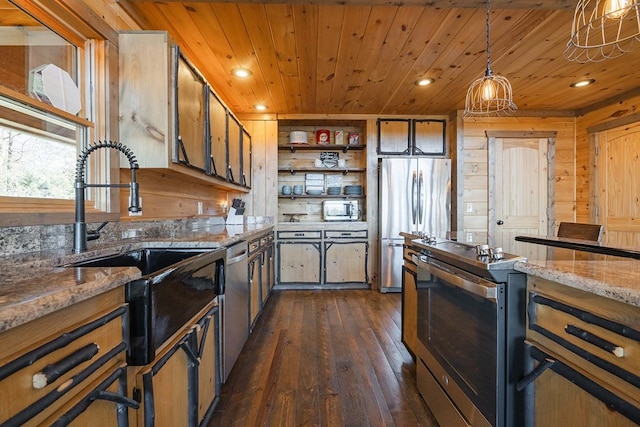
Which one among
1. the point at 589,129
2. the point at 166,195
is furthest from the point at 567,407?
the point at 589,129

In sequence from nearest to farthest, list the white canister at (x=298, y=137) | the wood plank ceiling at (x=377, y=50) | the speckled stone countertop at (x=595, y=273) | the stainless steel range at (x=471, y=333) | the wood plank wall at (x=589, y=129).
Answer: the speckled stone countertop at (x=595, y=273)
the stainless steel range at (x=471, y=333)
the wood plank ceiling at (x=377, y=50)
the wood plank wall at (x=589, y=129)
the white canister at (x=298, y=137)

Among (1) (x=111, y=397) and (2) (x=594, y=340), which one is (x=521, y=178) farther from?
(1) (x=111, y=397)

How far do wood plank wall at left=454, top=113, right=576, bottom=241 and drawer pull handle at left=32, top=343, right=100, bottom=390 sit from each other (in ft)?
14.1

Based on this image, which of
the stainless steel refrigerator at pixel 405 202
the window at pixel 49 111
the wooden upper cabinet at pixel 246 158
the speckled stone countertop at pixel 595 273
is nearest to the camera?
the speckled stone countertop at pixel 595 273

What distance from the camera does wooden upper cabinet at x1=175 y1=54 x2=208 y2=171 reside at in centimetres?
191

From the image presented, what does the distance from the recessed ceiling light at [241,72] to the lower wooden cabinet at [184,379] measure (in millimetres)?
2280

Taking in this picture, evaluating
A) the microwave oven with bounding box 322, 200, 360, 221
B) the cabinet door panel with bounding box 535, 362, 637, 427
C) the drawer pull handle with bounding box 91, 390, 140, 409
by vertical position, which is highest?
the microwave oven with bounding box 322, 200, 360, 221

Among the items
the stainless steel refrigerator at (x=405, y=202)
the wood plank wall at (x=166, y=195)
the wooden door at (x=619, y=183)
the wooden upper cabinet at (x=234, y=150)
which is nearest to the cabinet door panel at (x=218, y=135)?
the wooden upper cabinet at (x=234, y=150)

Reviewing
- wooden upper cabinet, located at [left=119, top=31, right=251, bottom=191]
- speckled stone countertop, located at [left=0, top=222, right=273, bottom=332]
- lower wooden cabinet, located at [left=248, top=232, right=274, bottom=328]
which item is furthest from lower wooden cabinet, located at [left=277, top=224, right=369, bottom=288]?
speckled stone countertop, located at [left=0, top=222, right=273, bottom=332]

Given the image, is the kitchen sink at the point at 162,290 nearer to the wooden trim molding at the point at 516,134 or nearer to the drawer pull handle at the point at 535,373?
the drawer pull handle at the point at 535,373

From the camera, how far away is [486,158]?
13.7 feet

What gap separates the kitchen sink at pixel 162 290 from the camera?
2.95ft

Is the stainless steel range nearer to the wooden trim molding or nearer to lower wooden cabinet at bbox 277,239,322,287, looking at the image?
lower wooden cabinet at bbox 277,239,322,287

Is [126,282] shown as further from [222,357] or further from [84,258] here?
[222,357]
